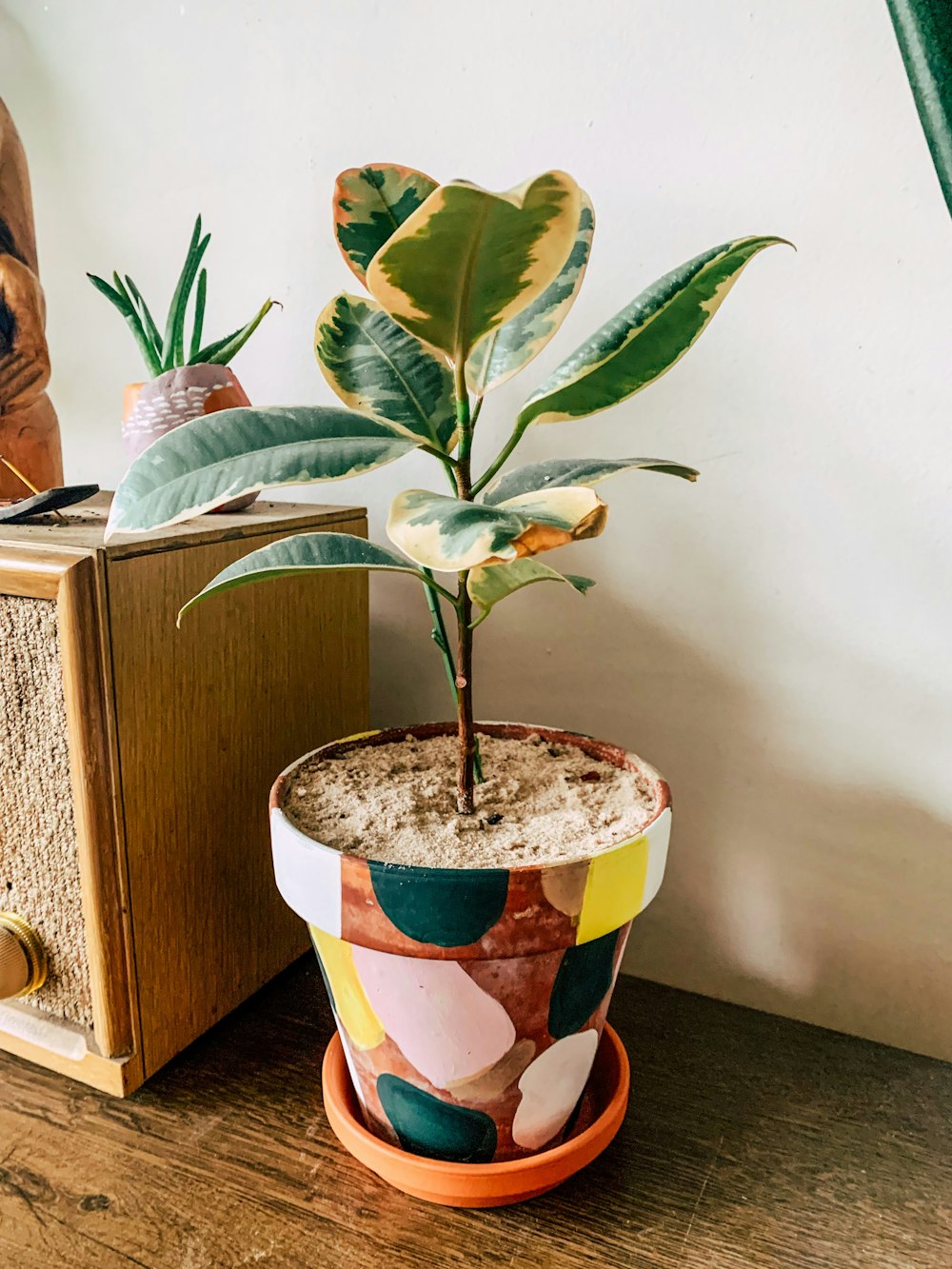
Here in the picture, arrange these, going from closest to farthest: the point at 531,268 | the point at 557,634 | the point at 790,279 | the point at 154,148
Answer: the point at 531,268 < the point at 790,279 < the point at 557,634 < the point at 154,148

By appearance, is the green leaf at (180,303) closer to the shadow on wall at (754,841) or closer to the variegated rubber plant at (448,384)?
the variegated rubber plant at (448,384)

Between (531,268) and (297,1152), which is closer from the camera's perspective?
(531,268)

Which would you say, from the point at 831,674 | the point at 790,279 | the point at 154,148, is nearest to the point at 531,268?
the point at 790,279

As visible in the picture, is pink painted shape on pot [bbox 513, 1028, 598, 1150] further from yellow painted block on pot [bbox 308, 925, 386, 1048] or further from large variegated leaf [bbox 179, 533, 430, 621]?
large variegated leaf [bbox 179, 533, 430, 621]

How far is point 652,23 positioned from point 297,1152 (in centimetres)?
89

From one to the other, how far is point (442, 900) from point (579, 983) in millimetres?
119

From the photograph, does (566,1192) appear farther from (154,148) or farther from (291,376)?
(154,148)

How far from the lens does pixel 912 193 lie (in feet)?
2.13

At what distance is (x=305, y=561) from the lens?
1.65ft

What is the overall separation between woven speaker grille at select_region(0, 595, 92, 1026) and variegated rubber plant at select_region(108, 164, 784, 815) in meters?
0.20

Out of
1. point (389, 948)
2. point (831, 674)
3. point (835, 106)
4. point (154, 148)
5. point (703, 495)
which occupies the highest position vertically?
point (154, 148)

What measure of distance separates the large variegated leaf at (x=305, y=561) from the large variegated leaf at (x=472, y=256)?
13 cm

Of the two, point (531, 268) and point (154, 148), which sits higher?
point (154, 148)

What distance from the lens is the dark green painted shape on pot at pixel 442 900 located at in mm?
477
